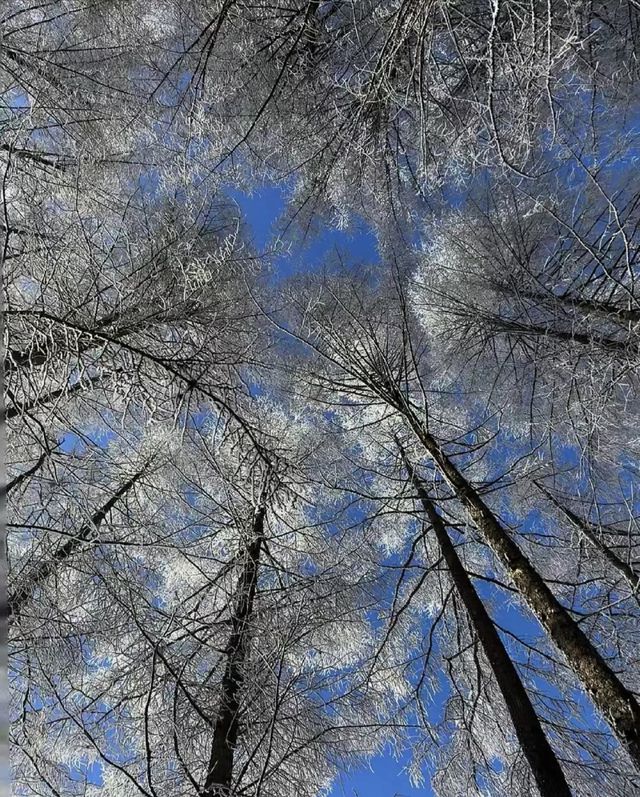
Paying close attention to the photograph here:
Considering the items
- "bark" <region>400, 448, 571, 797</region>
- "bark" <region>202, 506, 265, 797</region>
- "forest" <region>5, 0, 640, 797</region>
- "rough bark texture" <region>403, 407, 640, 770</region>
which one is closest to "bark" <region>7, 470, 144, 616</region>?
"forest" <region>5, 0, 640, 797</region>

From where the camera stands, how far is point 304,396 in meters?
5.26

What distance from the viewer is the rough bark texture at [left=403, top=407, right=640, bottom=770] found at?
1.91 metres

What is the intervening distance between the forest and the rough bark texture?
1 centimetres

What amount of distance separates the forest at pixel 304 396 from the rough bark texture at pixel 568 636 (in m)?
0.01

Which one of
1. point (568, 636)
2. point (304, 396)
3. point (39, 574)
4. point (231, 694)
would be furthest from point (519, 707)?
point (304, 396)

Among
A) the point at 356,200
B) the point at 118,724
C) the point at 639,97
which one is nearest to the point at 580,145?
the point at 639,97

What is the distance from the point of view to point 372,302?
19.4 feet

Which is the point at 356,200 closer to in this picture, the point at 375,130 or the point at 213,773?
the point at 375,130

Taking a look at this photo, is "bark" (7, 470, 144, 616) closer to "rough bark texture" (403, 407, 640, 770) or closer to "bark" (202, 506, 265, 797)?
"bark" (202, 506, 265, 797)

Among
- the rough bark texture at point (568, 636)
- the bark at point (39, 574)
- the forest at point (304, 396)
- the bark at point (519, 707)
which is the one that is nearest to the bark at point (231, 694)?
the forest at point (304, 396)

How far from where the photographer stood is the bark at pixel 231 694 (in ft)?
9.09

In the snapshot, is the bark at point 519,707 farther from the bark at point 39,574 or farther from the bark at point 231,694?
the bark at point 39,574

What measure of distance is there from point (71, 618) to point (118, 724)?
0.72 meters

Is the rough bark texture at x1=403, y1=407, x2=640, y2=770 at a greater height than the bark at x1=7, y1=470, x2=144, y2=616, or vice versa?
the bark at x1=7, y1=470, x2=144, y2=616
